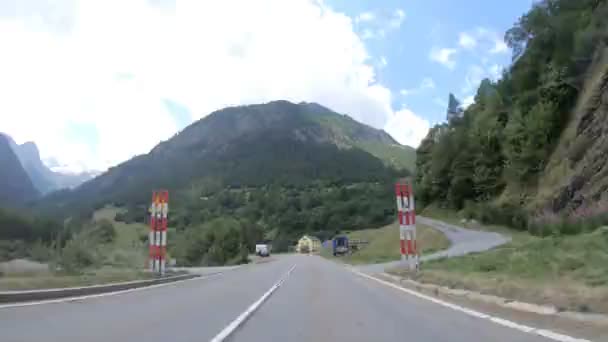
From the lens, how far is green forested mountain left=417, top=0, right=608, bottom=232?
41406 mm

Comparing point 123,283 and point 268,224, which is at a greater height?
point 268,224

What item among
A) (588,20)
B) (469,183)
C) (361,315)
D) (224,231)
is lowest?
(361,315)

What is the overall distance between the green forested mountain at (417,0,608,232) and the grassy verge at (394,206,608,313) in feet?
65.5

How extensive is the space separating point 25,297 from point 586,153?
3959 cm

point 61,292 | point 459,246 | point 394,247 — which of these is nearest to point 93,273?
point 61,292

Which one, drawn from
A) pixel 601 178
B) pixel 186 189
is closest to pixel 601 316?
pixel 601 178

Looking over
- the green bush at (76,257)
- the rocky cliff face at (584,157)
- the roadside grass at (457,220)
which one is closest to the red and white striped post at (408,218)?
the green bush at (76,257)

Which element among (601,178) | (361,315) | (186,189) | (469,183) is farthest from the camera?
(186,189)

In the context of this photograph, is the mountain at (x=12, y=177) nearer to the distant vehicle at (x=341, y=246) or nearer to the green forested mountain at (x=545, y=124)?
the distant vehicle at (x=341, y=246)

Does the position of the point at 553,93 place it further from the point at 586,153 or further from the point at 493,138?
the point at 493,138

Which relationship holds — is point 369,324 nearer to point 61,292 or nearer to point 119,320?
point 119,320

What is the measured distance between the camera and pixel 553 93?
55.1 meters

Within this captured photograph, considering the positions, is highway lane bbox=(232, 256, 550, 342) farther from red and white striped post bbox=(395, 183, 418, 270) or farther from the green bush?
the green bush

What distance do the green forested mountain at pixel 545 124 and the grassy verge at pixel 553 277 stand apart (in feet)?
65.5
